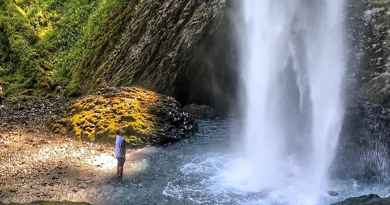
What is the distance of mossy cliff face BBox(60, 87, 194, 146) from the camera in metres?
24.0

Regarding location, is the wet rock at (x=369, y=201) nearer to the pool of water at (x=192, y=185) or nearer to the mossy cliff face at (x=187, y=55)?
the pool of water at (x=192, y=185)

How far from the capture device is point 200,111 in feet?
93.8

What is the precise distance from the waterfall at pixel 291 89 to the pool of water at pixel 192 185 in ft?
2.90

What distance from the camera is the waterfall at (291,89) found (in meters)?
21.6

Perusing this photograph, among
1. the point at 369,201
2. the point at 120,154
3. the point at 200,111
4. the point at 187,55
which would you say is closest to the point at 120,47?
the point at 187,55

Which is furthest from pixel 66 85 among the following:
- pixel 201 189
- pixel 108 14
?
pixel 201 189

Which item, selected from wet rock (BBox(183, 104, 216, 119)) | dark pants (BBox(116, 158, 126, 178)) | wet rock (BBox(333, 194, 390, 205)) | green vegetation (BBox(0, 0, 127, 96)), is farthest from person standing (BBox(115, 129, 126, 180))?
green vegetation (BBox(0, 0, 127, 96))

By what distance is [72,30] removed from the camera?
4075 centimetres

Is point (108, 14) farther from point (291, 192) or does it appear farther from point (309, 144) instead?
point (291, 192)

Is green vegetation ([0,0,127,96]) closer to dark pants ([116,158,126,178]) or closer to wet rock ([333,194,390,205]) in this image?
dark pants ([116,158,126,178])

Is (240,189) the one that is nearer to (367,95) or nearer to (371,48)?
(367,95)

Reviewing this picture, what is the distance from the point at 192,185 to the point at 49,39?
24648 millimetres

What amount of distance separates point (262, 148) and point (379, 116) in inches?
190

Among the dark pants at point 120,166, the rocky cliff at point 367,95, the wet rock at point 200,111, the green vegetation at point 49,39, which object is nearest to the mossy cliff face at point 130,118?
the wet rock at point 200,111
